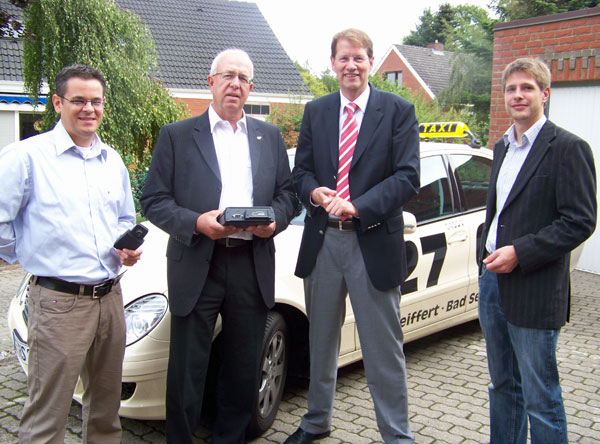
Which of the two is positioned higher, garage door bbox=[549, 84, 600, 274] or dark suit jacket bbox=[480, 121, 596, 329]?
garage door bbox=[549, 84, 600, 274]

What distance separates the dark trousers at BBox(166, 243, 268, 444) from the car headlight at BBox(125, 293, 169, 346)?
0.21 meters

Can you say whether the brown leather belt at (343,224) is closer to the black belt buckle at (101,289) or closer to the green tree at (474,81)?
the black belt buckle at (101,289)

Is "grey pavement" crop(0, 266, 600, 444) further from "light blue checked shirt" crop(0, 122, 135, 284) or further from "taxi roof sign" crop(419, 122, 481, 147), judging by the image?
"taxi roof sign" crop(419, 122, 481, 147)

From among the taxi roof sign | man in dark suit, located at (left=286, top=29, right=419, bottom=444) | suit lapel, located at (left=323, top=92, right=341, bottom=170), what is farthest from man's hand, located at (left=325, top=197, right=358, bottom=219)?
the taxi roof sign

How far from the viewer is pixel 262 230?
301cm

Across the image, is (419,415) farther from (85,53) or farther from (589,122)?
(85,53)

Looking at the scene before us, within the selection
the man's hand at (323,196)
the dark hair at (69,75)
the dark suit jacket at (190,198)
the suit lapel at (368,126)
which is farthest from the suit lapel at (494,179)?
the dark hair at (69,75)

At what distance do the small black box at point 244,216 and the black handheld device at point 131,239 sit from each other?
369 millimetres

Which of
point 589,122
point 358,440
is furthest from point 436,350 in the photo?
point 589,122

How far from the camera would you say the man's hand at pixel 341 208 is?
119 inches

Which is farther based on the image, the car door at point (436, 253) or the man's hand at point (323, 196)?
the car door at point (436, 253)

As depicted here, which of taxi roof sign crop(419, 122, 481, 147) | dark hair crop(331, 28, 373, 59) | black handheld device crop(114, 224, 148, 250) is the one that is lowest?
black handheld device crop(114, 224, 148, 250)

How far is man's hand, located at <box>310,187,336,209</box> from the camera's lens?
3.06 meters

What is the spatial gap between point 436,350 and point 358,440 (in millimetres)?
1809
